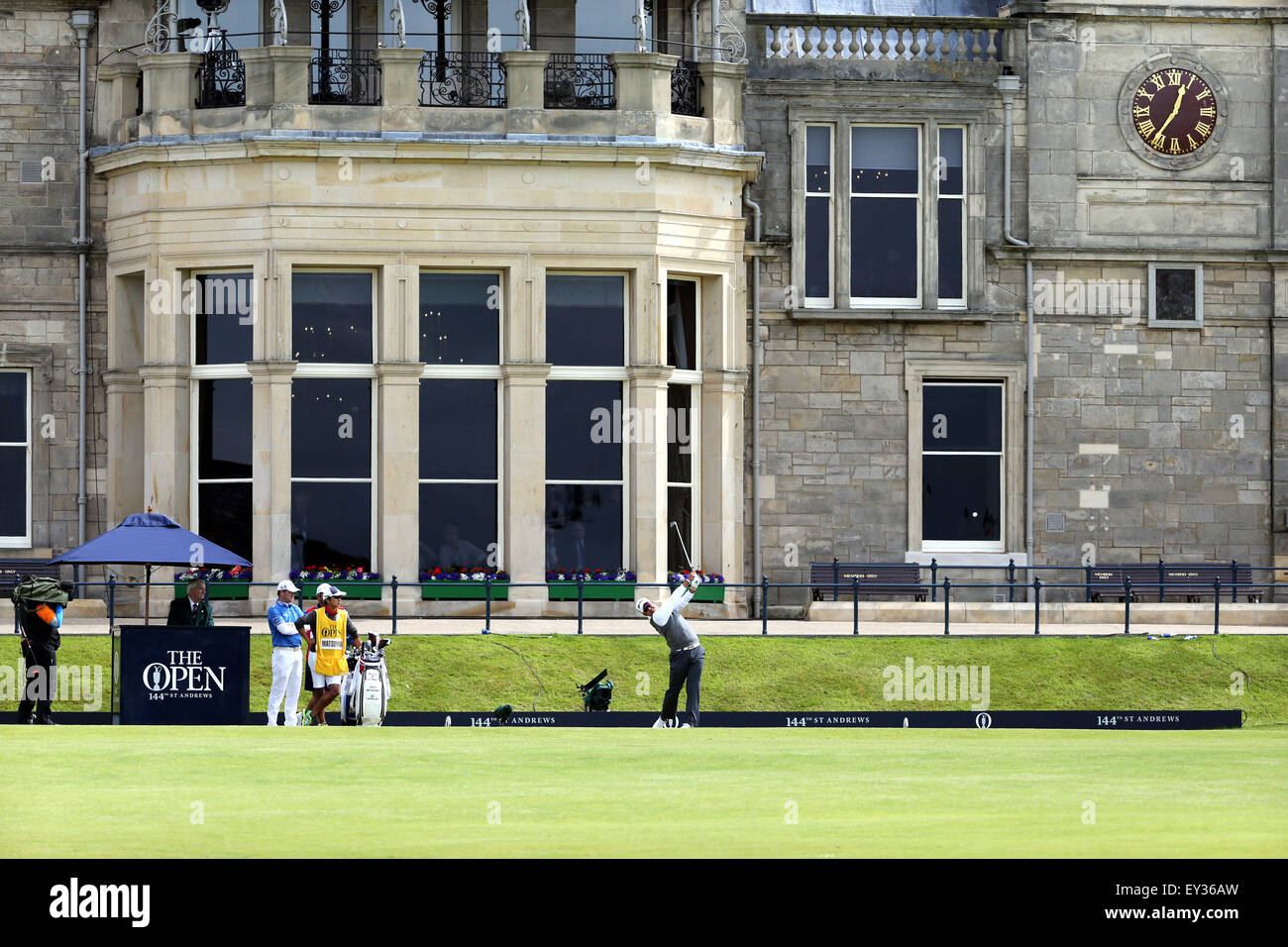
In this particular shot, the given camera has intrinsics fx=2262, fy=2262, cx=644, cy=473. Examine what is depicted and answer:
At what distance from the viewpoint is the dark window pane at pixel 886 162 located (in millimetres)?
35250

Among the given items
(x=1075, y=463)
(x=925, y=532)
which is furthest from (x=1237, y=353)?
(x=925, y=532)

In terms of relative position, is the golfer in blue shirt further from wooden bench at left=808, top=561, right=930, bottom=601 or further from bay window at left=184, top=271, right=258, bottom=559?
wooden bench at left=808, top=561, right=930, bottom=601

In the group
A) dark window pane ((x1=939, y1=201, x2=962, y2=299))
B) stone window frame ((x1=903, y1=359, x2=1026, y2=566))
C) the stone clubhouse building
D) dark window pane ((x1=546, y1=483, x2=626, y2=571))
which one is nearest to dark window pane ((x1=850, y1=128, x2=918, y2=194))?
the stone clubhouse building

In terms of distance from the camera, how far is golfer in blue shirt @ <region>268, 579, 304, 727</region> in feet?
77.4

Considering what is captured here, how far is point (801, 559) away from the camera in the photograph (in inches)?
1357

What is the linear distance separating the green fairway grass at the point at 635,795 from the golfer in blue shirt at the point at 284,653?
2252 millimetres

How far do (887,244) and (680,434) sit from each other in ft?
15.9

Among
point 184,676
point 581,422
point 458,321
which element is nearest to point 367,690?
point 184,676

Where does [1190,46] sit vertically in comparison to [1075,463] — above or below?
above

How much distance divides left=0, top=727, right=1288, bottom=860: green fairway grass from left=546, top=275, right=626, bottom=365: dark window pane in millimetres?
12109

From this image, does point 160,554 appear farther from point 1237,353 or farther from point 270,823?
point 1237,353

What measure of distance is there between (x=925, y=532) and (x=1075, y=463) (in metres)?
2.59
